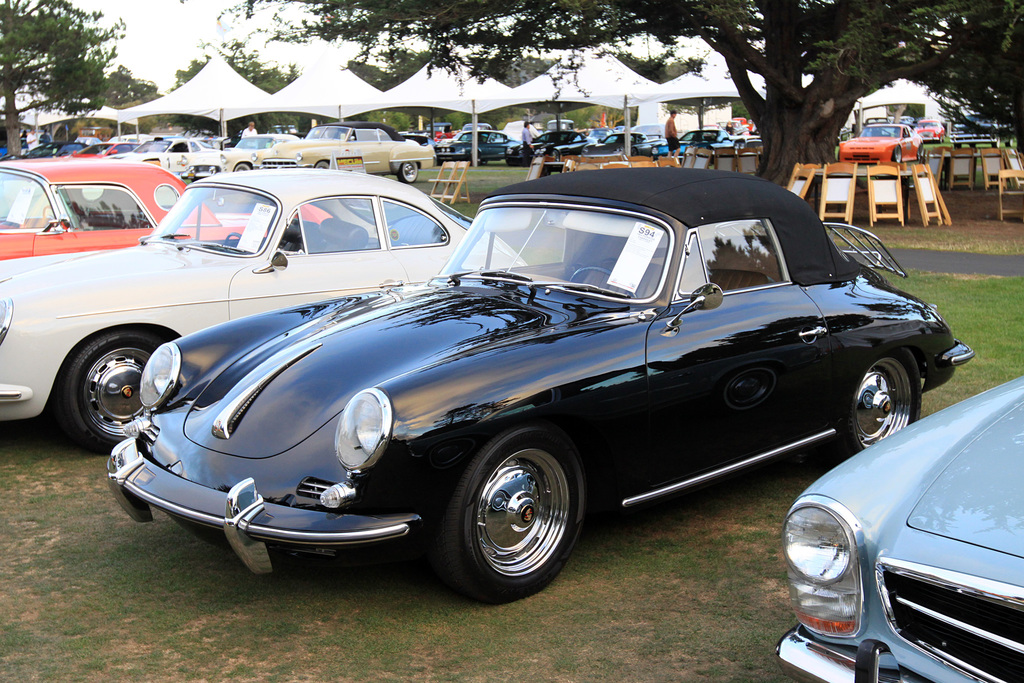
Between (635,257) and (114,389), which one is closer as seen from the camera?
(635,257)

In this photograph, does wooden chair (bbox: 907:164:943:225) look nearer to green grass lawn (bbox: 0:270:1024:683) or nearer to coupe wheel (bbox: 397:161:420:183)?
green grass lawn (bbox: 0:270:1024:683)

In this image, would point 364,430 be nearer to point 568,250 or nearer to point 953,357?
point 568,250

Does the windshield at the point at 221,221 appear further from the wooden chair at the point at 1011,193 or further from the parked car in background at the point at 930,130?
the parked car in background at the point at 930,130

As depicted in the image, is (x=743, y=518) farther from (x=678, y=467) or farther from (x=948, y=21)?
(x=948, y=21)

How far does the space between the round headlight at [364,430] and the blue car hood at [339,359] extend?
0.56 feet

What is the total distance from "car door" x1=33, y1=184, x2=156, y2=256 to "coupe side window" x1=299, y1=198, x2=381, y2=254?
7.28 ft

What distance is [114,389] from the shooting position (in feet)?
17.8

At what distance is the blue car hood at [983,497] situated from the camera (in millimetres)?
2119

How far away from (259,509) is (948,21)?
15982 millimetres

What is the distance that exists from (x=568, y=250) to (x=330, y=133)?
26562 mm

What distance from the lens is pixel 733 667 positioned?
3.12 m

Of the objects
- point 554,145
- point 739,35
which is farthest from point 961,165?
point 554,145

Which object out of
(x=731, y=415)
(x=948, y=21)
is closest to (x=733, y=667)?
(x=731, y=415)

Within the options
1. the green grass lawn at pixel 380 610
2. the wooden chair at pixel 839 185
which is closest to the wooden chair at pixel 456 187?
the wooden chair at pixel 839 185
